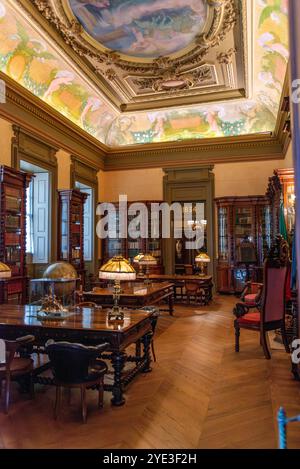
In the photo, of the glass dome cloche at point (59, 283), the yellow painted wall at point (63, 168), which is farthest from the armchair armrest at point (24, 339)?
the yellow painted wall at point (63, 168)

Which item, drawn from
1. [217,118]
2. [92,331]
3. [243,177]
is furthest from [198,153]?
[92,331]

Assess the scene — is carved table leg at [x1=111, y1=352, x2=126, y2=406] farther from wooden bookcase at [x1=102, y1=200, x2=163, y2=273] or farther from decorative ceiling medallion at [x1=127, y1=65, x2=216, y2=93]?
wooden bookcase at [x1=102, y1=200, x2=163, y2=273]

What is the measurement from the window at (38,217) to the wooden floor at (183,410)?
4943 mm

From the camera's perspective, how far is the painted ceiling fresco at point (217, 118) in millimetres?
8773

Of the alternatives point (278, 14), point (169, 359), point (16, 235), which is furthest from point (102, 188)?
point (169, 359)

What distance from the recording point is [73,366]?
3.29 metres

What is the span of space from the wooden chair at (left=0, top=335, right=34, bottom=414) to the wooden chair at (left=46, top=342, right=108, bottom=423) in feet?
1.25

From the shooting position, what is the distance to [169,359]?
5.08m

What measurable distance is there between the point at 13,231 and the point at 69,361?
4335 mm

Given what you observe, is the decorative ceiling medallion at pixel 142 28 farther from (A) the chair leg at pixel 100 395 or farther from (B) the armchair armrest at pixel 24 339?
(A) the chair leg at pixel 100 395

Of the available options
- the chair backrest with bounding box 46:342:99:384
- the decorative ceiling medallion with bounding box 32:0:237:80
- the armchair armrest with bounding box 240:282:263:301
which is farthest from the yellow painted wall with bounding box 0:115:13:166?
the armchair armrest with bounding box 240:282:263:301

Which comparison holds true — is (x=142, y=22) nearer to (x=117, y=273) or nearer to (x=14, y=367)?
(x=117, y=273)
